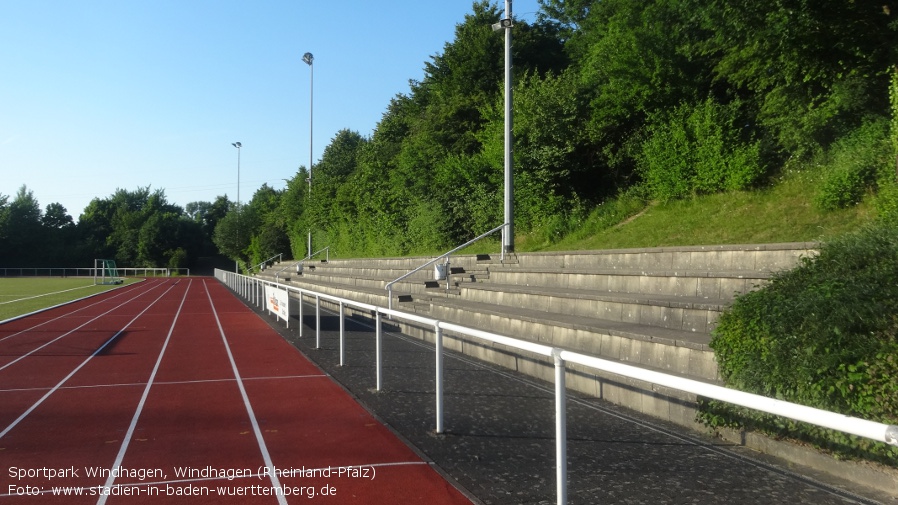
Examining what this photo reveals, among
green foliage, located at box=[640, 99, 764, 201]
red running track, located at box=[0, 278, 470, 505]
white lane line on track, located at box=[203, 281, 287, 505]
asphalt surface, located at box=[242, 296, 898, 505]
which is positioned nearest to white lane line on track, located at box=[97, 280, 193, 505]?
red running track, located at box=[0, 278, 470, 505]

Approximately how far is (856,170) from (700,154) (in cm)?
593

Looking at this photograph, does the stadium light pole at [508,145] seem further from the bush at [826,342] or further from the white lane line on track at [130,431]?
the bush at [826,342]

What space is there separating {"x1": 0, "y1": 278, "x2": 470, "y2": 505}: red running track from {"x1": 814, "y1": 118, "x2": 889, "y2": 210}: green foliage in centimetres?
958

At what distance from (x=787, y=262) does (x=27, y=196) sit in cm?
10723

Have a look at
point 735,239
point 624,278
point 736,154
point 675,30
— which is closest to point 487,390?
point 624,278

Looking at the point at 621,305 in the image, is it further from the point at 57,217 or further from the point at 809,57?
the point at 57,217

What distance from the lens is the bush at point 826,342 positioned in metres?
4.52

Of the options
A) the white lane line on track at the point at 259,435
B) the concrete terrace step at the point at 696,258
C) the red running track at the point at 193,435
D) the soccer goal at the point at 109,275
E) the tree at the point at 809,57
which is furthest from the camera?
the soccer goal at the point at 109,275

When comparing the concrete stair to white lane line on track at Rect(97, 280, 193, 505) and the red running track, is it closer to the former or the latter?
the red running track

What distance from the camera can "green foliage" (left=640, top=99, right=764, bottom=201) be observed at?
55.7 feet

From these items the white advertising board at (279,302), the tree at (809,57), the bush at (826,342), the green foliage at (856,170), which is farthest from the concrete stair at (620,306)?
the tree at (809,57)

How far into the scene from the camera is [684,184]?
61.2 feet

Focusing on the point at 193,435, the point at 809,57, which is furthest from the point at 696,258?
the point at 193,435

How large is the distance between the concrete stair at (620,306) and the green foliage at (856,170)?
3833 mm
